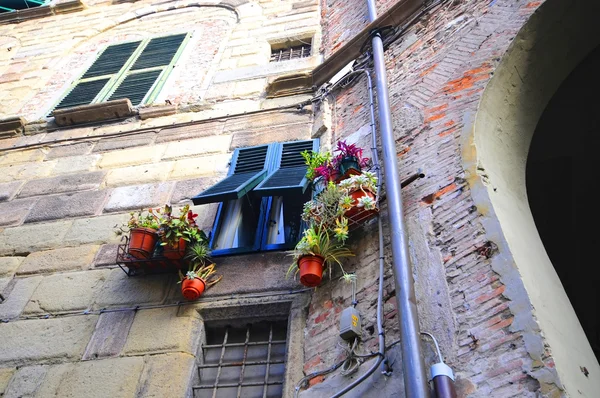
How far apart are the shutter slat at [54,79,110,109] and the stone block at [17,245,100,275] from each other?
3.19m

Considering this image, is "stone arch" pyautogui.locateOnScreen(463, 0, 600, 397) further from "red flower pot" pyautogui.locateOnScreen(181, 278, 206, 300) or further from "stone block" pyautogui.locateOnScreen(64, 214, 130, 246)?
"stone block" pyautogui.locateOnScreen(64, 214, 130, 246)

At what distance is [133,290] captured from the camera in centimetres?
406

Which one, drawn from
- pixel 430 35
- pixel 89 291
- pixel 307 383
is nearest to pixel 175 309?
pixel 89 291

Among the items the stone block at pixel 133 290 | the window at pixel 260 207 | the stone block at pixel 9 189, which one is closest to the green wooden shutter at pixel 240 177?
the window at pixel 260 207

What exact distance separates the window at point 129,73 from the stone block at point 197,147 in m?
1.56

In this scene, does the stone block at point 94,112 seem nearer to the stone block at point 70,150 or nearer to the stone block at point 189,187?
the stone block at point 70,150

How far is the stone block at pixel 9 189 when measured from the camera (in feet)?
18.0

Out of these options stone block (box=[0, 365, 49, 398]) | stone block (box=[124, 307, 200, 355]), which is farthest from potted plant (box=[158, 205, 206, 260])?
stone block (box=[0, 365, 49, 398])

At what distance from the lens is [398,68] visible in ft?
15.9

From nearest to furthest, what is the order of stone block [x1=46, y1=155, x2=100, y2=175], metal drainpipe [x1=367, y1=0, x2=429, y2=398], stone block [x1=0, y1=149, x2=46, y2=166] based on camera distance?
metal drainpipe [x1=367, y1=0, x2=429, y2=398] < stone block [x1=46, y1=155, x2=100, y2=175] < stone block [x1=0, y1=149, x2=46, y2=166]

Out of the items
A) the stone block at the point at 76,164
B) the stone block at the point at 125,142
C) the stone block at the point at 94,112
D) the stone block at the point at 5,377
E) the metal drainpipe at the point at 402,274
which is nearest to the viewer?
the metal drainpipe at the point at 402,274

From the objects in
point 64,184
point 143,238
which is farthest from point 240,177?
point 64,184

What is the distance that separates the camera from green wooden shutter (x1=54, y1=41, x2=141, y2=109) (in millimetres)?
7191

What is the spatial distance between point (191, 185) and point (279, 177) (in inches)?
46.9
